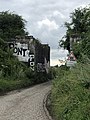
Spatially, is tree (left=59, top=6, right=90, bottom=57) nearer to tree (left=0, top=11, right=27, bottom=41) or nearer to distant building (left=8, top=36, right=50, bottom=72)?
distant building (left=8, top=36, right=50, bottom=72)

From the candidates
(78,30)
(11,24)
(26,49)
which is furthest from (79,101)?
(11,24)

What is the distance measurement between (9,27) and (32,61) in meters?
13.4

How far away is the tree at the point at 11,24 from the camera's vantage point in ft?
206

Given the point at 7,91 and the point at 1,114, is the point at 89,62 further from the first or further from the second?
the point at 7,91

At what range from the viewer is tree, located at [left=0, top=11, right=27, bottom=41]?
6281cm

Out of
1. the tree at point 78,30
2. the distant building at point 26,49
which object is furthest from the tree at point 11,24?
the tree at point 78,30

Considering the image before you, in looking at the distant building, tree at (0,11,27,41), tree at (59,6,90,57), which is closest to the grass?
tree at (59,6,90,57)

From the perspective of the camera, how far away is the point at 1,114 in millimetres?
17844

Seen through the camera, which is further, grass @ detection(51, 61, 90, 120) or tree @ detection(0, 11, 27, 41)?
tree @ detection(0, 11, 27, 41)

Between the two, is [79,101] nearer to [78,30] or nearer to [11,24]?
[78,30]

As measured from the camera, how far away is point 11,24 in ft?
215

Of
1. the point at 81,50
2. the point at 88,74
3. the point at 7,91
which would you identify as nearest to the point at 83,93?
the point at 88,74

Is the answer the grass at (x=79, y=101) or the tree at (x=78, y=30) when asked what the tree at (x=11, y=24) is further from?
the grass at (x=79, y=101)

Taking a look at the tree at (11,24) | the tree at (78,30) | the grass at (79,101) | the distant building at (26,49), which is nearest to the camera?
the grass at (79,101)
